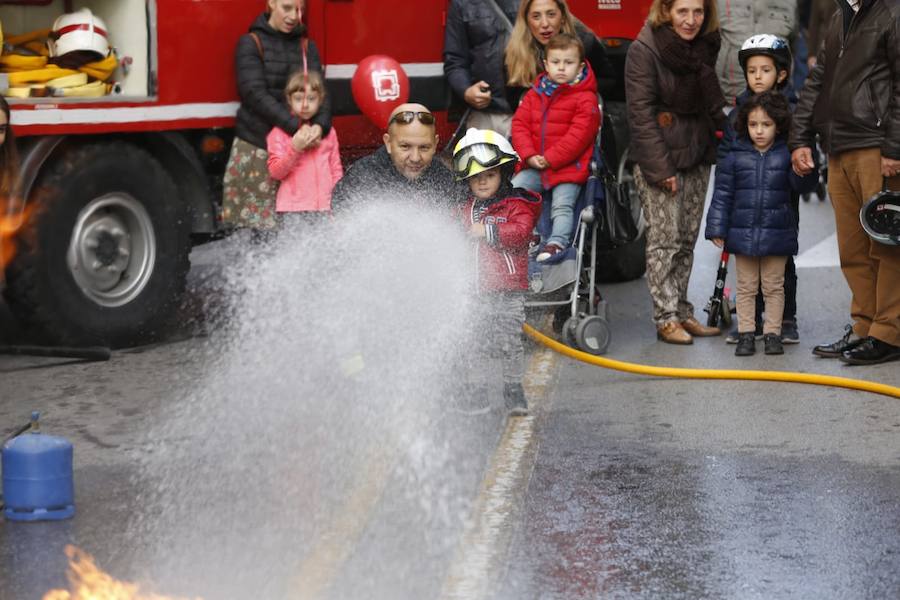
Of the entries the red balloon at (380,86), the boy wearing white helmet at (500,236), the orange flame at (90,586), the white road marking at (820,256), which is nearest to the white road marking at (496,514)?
the boy wearing white helmet at (500,236)

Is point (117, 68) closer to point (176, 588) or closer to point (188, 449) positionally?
point (188, 449)

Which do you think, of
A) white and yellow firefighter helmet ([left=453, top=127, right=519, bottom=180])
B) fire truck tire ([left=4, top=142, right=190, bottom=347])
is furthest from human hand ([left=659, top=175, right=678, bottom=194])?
fire truck tire ([left=4, top=142, right=190, bottom=347])

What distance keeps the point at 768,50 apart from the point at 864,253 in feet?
4.13

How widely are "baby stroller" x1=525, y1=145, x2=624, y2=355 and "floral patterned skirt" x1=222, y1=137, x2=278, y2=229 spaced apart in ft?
5.64

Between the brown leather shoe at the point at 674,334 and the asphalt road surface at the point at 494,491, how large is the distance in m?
0.55

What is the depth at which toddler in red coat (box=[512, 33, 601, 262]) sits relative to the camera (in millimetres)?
9102

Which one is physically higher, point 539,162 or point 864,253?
point 539,162

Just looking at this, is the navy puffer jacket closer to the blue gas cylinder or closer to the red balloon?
the red balloon

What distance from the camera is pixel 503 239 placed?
7.56 meters

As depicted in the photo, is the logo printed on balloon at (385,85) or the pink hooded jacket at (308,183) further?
the logo printed on balloon at (385,85)

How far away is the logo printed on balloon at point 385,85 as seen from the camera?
10086 millimetres

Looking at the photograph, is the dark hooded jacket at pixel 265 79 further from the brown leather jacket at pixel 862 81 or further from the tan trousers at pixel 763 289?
the brown leather jacket at pixel 862 81

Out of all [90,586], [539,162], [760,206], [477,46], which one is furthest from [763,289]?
[90,586]

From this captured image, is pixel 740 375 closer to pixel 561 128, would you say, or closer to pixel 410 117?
pixel 561 128
